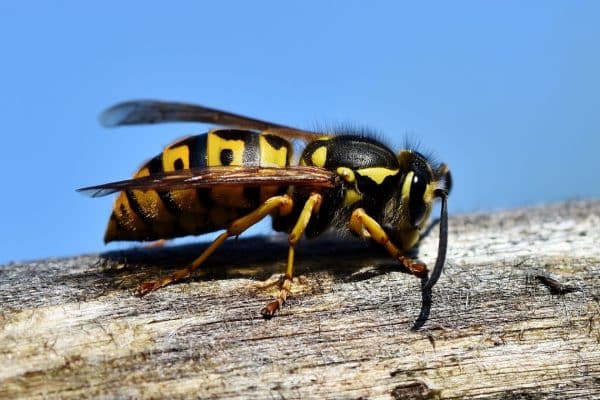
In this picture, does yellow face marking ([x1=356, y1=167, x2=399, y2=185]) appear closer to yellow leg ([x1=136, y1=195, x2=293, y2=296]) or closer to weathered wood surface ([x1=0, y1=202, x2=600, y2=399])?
yellow leg ([x1=136, y1=195, x2=293, y2=296])

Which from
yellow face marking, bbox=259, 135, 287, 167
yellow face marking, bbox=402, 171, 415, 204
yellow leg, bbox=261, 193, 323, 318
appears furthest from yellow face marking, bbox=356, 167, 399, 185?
yellow face marking, bbox=259, 135, 287, 167

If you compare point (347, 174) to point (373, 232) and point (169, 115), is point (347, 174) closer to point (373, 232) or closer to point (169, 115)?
point (373, 232)

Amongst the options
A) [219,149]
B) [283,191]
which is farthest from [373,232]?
[219,149]

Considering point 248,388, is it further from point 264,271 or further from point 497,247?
point 497,247

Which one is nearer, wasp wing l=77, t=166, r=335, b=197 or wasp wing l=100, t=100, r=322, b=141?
wasp wing l=77, t=166, r=335, b=197

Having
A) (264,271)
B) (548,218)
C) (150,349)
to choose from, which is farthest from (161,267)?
(548,218)

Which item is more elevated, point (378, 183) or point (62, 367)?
point (378, 183)

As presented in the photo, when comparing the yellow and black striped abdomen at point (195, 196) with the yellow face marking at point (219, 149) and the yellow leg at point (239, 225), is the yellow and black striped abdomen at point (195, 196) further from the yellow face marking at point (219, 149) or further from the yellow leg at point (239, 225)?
the yellow leg at point (239, 225)
